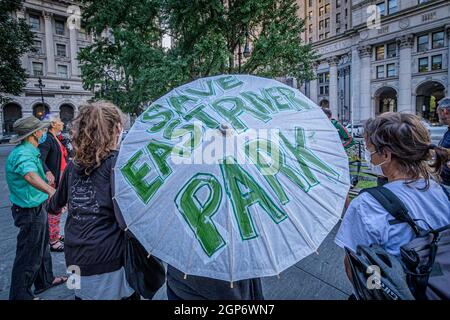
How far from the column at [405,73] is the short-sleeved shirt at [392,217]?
141 feet

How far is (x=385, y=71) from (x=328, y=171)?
46.3m

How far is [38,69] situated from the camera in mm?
43531

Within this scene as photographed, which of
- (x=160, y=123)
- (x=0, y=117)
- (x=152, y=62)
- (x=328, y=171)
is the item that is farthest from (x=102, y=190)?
(x=0, y=117)

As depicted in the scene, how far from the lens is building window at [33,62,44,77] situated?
Result: 4319 cm

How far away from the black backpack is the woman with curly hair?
5.19 feet

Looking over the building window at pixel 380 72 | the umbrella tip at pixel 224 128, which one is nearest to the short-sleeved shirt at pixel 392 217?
the umbrella tip at pixel 224 128

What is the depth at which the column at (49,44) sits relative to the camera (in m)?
43.6

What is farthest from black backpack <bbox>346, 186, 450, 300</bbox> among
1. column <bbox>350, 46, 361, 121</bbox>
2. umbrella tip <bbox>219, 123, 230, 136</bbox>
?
column <bbox>350, 46, 361, 121</bbox>

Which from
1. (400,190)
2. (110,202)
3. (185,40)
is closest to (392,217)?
(400,190)

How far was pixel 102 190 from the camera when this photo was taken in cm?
192

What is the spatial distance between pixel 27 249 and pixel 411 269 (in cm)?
323

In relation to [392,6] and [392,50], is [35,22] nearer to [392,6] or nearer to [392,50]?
[392,6]

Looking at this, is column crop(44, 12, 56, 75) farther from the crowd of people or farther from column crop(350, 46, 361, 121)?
the crowd of people

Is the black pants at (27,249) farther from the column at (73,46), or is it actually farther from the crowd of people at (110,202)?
the column at (73,46)
